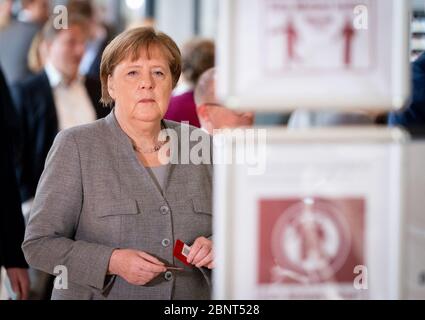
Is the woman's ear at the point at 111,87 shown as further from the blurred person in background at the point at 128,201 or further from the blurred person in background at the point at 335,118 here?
the blurred person in background at the point at 335,118

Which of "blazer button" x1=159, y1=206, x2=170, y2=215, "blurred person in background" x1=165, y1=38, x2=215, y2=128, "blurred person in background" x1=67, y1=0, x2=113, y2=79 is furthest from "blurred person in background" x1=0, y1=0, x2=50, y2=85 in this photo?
"blazer button" x1=159, y1=206, x2=170, y2=215

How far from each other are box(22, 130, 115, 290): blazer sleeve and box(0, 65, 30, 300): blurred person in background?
236mm

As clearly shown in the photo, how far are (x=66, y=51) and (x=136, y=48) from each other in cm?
92

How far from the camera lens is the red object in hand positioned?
1.70 metres

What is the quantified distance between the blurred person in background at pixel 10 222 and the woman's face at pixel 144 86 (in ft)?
1.51

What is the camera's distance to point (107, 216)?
5.50 feet

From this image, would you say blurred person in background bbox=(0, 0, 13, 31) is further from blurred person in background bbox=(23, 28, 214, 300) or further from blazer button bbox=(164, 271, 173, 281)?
blazer button bbox=(164, 271, 173, 281)

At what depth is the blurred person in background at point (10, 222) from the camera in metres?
1.95

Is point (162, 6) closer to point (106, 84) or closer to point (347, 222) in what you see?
point (106, 84)

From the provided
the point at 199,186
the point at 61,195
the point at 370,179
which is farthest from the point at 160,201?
the point at 370,179

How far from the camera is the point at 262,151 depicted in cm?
143

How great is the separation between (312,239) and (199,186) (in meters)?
0.34

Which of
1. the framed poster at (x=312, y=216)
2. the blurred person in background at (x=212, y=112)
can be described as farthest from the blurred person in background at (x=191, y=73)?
the framed poster at (x=312, y=216)

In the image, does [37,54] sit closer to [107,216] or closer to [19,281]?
[19,281]
